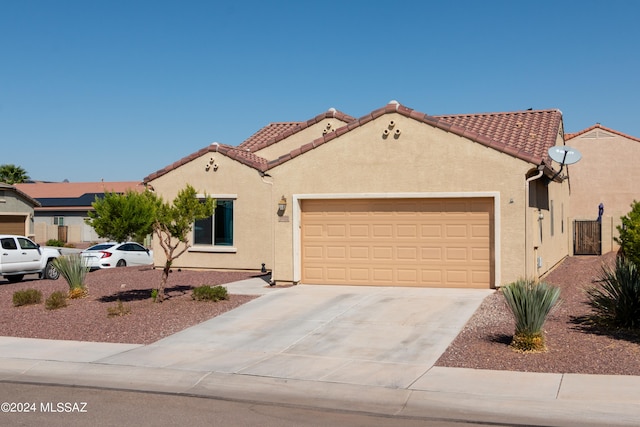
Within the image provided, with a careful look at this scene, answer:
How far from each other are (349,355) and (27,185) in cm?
6198

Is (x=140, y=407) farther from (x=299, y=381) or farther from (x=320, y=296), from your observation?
(x=320, y=296)

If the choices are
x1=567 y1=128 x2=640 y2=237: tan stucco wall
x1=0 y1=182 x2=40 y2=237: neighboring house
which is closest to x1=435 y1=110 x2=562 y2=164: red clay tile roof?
x1=567 y1=128 x2=640 y2=237: tan stucco wall

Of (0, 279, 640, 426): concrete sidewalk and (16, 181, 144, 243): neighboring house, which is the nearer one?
(0, 279, 640, 426): concrete sidewalk

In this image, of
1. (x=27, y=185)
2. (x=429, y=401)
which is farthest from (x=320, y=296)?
(x=27, y=185)

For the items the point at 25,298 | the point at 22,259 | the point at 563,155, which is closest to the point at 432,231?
the point at 563,155


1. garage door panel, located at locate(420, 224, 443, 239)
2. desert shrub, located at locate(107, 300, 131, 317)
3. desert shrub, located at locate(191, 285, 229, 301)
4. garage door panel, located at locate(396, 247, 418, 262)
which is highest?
garage door panel, located at locate(420, 224, 443, 239)

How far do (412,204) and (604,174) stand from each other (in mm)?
20896

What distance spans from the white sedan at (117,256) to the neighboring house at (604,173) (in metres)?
20.4

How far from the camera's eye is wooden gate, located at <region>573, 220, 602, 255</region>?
103 ft

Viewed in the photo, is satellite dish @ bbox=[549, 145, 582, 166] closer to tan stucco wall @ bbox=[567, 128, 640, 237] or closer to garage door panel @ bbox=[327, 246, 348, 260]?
garage door panel @ bbox=[327, 246, 348, 260]

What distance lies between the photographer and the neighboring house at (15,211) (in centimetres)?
3503

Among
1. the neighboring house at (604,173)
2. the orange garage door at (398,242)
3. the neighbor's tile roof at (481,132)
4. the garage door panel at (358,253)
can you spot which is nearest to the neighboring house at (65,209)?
the neighbor's tile roof at (481,132)

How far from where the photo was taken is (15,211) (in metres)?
35.8

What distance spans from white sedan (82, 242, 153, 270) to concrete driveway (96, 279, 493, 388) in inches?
490
